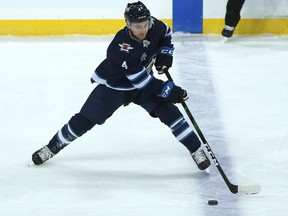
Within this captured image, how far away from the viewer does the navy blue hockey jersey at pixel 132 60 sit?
311 centimetres

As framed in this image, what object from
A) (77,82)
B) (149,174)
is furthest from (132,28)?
(77,82)

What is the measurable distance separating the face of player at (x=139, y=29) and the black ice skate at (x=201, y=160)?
60cm

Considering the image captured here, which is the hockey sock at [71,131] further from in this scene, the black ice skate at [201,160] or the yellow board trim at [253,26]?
the yellow board trim at [253,26]

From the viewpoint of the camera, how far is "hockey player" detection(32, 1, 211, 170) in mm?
3111

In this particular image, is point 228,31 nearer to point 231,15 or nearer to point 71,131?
point 231,15

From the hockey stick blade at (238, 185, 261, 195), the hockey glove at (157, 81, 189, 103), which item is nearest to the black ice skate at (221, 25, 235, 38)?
the hockey glove at (157, 81, 189, 103)

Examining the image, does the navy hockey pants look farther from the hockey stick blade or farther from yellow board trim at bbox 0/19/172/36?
yellow board trim at bbox 0/19/172/36

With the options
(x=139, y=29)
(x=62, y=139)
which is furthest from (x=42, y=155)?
(x=139, y=29)

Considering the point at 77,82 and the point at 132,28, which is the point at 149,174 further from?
the point at 77,82

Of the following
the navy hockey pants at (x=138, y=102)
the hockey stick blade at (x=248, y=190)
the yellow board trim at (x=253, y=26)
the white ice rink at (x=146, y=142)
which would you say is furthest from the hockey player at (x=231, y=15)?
the hockey stick blade at (x=248, y=190)

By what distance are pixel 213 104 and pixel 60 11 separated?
2.49m

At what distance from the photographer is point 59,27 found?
6434 millimetres

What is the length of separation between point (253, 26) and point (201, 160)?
10.8 feet

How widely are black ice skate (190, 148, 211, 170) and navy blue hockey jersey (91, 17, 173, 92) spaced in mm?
382
